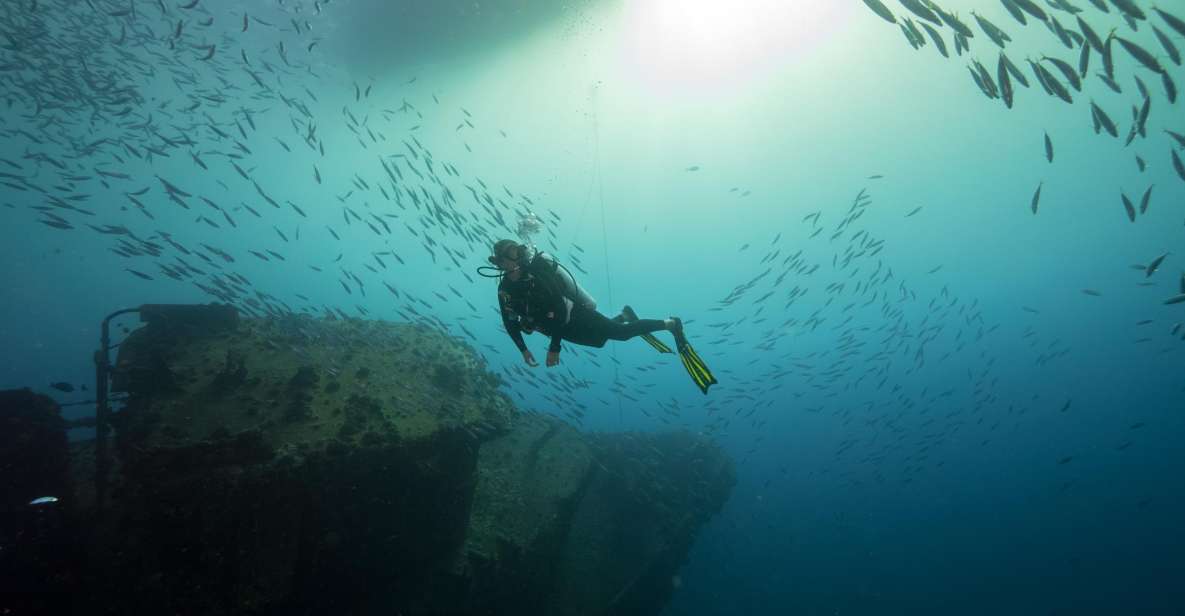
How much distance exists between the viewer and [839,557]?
132 feet

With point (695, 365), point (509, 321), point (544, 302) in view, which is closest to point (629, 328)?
point (695, 365)

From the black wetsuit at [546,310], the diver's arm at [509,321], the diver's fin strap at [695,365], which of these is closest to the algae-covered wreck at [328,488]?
the diver's arm at [509,321]

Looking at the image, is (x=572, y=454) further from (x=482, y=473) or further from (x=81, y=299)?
(x=81, y=299)

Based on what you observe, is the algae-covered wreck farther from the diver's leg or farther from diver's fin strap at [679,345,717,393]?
diver's fin strap at [679,345,717,393]

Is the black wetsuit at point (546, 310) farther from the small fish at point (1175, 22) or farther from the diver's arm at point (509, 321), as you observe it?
the small fish at point (1175, 22)

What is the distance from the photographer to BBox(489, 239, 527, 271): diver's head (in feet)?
17.8

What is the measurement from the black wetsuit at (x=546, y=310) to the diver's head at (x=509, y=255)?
149 millimetres

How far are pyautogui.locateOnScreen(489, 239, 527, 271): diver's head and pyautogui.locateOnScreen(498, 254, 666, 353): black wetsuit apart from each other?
0.49ft

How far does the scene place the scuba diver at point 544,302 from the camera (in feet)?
18.2

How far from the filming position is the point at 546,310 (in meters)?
5.71

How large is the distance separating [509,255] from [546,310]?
2.96 feet

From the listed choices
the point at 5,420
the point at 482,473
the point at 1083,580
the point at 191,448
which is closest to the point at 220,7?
the point at 5,420

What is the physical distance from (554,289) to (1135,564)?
8133 centimetres

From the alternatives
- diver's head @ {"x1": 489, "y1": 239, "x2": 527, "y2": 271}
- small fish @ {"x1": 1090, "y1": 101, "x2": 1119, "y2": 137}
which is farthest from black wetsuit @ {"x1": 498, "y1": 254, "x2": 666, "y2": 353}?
small fish @ {"x1": 1090, "y1": 101, "x2": 1119, "y2": 137}
